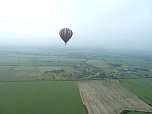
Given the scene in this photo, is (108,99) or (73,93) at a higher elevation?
(73,93)

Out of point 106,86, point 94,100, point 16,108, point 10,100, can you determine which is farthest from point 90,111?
point 106,86

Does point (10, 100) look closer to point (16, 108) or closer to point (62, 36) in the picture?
point (16, 108)

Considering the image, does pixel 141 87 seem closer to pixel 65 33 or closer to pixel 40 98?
pixel 40 98

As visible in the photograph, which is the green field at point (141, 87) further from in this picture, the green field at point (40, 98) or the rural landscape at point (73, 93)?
A: the green field at point (40, 98)

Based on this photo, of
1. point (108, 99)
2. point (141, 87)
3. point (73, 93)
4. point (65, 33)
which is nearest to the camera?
point (65, 33)

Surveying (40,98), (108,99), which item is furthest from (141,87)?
(40,98)

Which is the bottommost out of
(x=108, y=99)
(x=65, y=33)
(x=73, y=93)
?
(x=108, y=99)

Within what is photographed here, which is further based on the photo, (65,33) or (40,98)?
(40,98)

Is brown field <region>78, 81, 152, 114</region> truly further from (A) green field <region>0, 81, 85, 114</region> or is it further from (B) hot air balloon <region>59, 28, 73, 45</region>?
(B) hot air balloon <region>59, 28, 73, 45</region>
